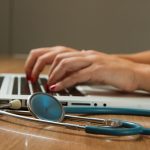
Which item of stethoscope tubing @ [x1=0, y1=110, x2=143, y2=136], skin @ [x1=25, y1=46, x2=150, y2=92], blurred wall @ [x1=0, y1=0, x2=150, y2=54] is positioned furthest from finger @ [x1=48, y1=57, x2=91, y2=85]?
blurred wall @ [x1=0, y1=0, x2=150, y2=54]

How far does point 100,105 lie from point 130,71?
16 centimetres

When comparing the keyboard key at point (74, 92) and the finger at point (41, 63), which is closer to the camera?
the keyboard key at point (74, 92)

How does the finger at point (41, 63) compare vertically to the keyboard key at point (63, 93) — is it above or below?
above

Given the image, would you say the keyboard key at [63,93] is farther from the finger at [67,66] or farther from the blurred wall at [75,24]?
the blurred wall at [75,24]

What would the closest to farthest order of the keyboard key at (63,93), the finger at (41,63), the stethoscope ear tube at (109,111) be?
the stethoscope ear tube at (109,111)
the keyboard key at (63,93)
the finger at (41,63)

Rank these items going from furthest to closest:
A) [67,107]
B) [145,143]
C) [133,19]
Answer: [133,19], [67,107], [145,143]

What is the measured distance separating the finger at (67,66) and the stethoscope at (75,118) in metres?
0.19

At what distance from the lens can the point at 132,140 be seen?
408mm

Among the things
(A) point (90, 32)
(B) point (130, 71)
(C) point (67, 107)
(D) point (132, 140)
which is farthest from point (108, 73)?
(A) point (90, 32)

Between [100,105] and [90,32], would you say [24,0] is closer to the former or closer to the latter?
[90,32]

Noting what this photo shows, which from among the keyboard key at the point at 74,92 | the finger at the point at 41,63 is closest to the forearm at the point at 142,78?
the keyboard key at the point at 74,92

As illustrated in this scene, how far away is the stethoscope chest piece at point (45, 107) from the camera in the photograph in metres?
0.46

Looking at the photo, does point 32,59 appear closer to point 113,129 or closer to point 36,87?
point 36,87

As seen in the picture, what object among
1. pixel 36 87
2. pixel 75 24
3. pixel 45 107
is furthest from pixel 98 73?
pixel 75 24
